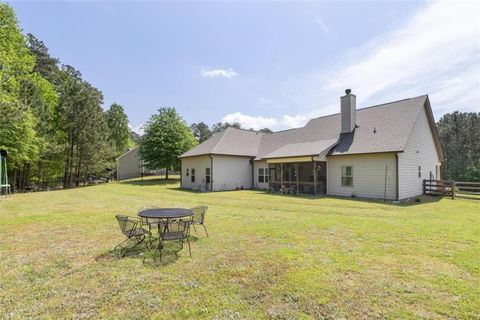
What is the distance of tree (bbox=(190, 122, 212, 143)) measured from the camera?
6956 centimetres

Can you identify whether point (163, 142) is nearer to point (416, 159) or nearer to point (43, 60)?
point (43, 60)

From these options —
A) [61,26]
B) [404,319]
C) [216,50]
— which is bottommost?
[404,319]

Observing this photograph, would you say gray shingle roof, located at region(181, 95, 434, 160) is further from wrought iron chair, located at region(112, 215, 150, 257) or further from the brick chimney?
wrought iron chair, located at region(112, 215, 150, 257)

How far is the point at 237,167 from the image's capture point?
21.7 metres

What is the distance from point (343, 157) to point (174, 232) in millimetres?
13221

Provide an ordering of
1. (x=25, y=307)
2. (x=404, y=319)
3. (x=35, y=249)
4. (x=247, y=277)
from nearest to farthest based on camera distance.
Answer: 1. (x=404, y=319)
2. (x=25, y=307)
3. (x=247, y=277)
4. (x=35, y=249)

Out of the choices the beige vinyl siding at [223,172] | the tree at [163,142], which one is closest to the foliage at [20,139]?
the tree at [163,142]

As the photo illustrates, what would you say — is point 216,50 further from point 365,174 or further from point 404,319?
point 404,319

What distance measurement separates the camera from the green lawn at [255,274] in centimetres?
323

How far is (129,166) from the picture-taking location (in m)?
41.0

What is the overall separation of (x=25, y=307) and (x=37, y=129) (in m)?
24.4

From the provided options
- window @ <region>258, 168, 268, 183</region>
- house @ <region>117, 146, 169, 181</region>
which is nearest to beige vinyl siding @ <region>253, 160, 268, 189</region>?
window @ <region>258, 168, 268, 183</region>

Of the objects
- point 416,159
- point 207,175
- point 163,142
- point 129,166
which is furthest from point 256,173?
point 129,166

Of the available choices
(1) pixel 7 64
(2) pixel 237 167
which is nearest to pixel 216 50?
(2) pixel 237 167
